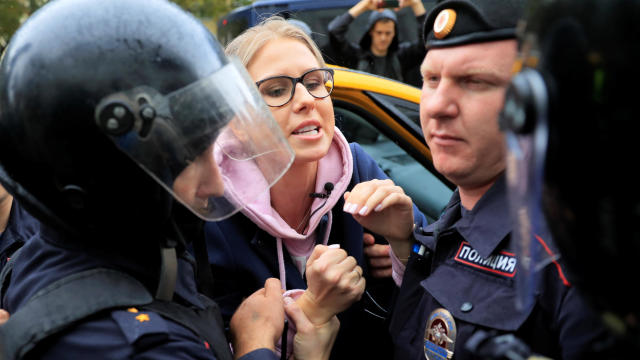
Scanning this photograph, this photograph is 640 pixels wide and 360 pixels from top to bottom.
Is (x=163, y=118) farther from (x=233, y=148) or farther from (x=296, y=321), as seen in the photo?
(x=296, y=321)

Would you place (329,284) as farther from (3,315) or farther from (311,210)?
(3,315)

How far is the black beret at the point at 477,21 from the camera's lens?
61.9 inches

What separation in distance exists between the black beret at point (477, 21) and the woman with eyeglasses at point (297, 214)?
700mm

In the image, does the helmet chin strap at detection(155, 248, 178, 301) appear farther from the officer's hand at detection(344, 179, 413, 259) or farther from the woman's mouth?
the woman's mouth

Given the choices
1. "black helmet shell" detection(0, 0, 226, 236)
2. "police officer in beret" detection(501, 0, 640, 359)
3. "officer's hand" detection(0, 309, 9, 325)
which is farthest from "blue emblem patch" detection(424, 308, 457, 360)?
"officer's hand" detection(0, 309, 9, 325)

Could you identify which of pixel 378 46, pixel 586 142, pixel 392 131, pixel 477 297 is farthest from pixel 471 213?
pixel 378 46

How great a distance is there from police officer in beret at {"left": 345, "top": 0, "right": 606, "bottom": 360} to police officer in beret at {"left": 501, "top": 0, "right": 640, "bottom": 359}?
1.79ft

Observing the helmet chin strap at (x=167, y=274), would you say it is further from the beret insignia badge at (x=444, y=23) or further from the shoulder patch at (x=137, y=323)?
the beret insignia badge at (x=444, y=23)

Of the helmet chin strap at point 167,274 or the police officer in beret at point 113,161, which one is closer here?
the police officer in beret at point 113,161

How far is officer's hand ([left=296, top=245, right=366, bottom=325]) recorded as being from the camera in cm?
189

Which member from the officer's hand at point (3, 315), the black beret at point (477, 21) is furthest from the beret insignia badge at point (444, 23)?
the officer's hand at point (3, 315)

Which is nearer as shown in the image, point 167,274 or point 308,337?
point 167,274

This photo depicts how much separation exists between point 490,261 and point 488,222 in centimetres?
11

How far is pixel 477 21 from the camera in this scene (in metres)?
1.59
